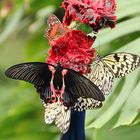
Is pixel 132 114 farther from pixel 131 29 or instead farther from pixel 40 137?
pixel 40 137

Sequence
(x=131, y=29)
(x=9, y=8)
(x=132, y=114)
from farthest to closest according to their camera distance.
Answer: (x=9, y=8)
(x=131, y=29)
(x=132, y=114)

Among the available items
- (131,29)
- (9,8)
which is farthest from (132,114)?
(9,8)

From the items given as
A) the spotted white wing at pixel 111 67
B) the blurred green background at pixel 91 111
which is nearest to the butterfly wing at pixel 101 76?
the spotted white wing at pixel 111 67

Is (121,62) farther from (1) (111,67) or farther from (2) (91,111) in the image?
(2) (91,111)

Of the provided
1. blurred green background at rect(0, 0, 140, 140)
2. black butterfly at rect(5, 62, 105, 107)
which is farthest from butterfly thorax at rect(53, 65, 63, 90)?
blurred green background at rect(0, 0, 140, 140)

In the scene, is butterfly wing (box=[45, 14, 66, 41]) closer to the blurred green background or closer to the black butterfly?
the black butterfly

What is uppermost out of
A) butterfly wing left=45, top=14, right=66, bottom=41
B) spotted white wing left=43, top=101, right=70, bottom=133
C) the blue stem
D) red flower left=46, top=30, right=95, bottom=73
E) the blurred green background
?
butterfly wing left=45, top=14, right=66, bottom=41

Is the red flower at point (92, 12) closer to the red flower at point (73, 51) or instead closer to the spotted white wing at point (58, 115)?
the red flower at point (73, 51)
